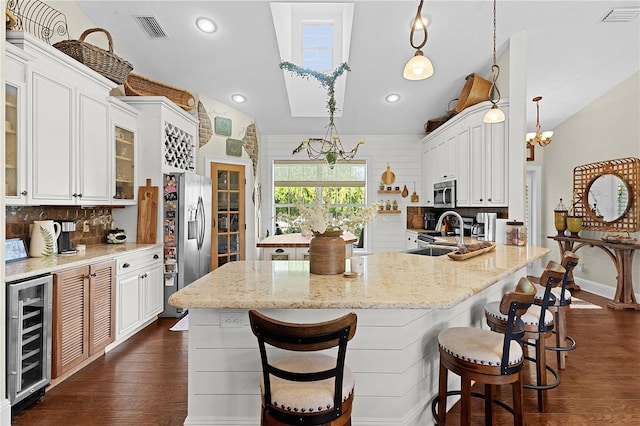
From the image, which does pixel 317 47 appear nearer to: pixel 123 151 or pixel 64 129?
pixel 123 151

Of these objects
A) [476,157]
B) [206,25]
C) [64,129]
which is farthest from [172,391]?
[476,157]

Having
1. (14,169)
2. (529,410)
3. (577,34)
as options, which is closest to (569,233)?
(577,34)

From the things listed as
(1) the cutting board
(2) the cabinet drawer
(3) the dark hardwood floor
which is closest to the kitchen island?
(3) the dark hardwood floor

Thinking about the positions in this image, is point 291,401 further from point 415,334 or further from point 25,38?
point 25,38

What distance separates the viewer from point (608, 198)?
4.87 m

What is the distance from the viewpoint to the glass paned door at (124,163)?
149 inches

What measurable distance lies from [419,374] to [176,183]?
3298mm

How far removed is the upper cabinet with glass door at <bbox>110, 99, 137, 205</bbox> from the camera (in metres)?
3.64

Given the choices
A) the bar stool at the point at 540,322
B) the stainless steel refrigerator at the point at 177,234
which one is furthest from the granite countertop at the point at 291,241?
the bar stool at the point at 540,322

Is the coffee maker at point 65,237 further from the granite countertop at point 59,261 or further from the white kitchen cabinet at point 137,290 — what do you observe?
the white kitchen cabinet at point 137,290

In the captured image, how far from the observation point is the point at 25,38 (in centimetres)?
251

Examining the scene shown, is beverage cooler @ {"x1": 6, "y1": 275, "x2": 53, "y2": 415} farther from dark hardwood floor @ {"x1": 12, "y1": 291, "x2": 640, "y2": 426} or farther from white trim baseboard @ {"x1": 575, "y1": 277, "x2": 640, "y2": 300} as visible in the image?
white trim baseboard @ {"x1": 575, "y1": 277, "x2": 640, "y2": 300}

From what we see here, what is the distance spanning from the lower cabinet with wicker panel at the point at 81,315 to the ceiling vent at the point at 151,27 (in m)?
2.72

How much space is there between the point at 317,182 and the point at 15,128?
4.80 m
